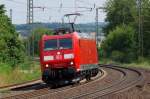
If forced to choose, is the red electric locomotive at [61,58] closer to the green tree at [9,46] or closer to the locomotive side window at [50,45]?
the locomotive side window at [50,45]

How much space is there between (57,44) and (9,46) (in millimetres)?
12170

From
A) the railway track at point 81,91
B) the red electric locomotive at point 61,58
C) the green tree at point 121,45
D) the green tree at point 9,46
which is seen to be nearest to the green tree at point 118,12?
the green tree at point 121,45

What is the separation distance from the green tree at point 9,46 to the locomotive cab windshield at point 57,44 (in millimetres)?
9103

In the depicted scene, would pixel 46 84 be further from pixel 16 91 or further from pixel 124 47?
pixel 124 47

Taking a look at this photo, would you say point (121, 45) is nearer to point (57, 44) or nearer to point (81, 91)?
point (57, 44)

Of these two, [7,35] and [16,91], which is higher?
[7,35]

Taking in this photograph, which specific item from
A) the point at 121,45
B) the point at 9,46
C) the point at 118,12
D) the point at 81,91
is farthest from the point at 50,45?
the point at 118,12

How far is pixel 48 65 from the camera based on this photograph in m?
30.0

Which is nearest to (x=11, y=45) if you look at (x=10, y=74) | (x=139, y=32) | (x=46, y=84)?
(x=10, y=74)

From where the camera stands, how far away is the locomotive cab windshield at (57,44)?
30188 millimetres

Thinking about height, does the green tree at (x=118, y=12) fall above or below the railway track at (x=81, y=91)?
above

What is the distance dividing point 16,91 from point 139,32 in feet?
155

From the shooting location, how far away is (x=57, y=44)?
3038cm

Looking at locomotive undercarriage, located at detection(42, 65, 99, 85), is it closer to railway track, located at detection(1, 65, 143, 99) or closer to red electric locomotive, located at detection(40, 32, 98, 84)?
red electric locomotive, located at detection(40, 32, 98, 84)
